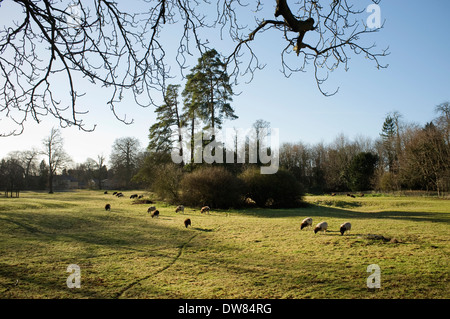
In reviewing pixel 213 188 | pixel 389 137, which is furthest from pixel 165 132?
pixel 389 137

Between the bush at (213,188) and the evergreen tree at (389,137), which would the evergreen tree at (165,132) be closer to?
the bush at (213,188)

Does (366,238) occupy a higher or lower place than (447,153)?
lower

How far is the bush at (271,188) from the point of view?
2272 centimetres

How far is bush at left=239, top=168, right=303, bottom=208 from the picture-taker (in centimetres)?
2272

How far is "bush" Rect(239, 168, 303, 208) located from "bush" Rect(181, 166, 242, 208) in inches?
57.5

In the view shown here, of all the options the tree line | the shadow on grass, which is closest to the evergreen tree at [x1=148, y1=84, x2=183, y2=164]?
the tree line

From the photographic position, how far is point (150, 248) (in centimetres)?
837

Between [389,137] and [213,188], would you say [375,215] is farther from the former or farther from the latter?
[389,137]

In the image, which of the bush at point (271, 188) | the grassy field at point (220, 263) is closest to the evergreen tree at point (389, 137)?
the bush at point (271, 188)

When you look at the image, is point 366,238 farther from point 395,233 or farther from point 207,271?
point 207,271

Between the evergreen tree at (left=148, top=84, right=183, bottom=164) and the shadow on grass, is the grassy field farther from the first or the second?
the evergreen tree at (left=148, top=84, right=183, bottom=164)

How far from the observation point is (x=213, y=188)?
21.3m

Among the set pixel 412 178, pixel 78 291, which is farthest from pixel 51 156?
pixel 412 178
